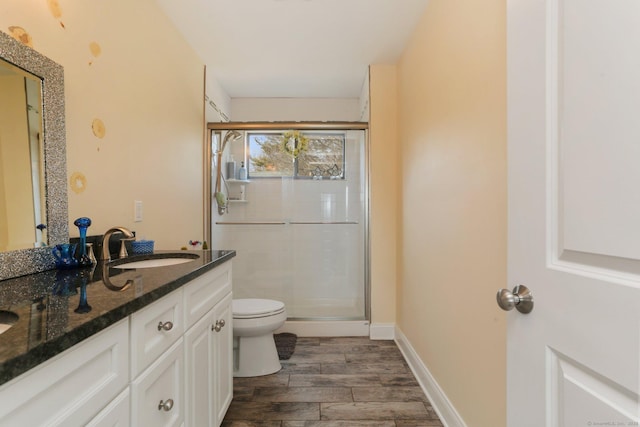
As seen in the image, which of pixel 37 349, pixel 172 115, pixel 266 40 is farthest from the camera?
pixel 266 40

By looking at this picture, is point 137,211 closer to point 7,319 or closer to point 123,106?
point 123,106

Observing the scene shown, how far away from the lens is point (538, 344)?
27.0 inches

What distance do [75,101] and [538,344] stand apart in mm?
1784

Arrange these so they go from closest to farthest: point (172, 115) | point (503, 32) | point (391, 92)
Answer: point (503, 32) → point (172, 115) → point (391, 92)

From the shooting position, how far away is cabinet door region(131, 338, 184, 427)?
2.71 ft

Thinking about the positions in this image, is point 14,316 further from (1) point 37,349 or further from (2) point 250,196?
(2) point 250,196

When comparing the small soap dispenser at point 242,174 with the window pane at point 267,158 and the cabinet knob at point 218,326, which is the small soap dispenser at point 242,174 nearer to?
the window pane at point 267,158

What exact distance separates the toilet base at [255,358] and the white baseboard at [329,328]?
69 cm

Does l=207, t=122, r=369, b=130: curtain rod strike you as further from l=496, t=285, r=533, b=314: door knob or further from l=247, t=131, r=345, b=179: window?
l=496, t=285, r=533, b=314: door knob

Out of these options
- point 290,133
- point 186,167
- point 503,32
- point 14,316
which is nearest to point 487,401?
point 503,32

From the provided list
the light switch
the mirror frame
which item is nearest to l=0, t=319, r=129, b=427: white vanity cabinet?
the mirror frame

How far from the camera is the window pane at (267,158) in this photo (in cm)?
320

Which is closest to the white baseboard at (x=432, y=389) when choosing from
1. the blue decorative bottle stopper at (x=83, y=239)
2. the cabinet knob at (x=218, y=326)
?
the cabinet knob at (x=218, y=326)

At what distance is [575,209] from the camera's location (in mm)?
597
